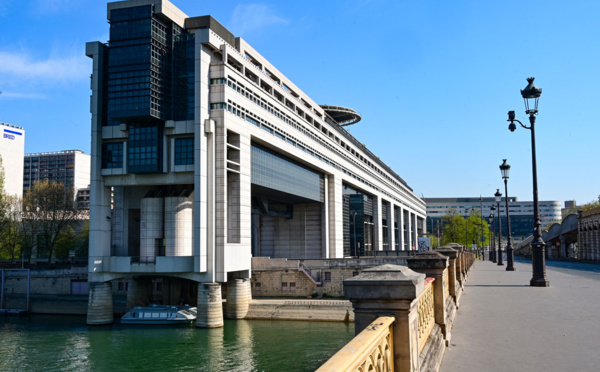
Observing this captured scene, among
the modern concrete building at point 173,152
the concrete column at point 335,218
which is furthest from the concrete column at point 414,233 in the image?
the modern concrete building at point 173,152

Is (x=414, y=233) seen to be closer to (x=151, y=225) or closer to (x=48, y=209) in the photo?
(x=48, y=209)

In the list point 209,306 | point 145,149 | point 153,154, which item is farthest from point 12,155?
point 209,306

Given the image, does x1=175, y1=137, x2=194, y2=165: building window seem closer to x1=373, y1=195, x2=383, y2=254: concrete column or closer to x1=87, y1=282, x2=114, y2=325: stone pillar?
x1=87, y1=282, x2=114, y2=325: stone pillar

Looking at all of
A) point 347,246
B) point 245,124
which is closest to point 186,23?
point 245,124

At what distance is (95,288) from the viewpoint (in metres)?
44.7

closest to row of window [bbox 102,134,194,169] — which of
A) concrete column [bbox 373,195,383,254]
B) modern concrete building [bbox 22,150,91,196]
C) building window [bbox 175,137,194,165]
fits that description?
building window [bbox 175,137,194,165]

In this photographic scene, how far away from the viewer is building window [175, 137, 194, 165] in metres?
43.8

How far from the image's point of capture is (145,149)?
44.1 metres

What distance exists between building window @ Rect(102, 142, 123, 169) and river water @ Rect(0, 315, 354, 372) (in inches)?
560

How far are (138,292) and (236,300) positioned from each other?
1131cm

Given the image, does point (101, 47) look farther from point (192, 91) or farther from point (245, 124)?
point (245, 124)

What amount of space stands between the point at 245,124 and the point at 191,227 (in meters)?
10.7

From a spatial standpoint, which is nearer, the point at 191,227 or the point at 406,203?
the point at 191,227

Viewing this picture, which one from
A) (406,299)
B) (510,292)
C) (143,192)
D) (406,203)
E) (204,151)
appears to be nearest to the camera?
(406,299)
